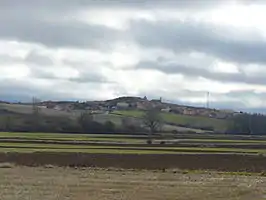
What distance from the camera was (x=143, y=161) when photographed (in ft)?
192

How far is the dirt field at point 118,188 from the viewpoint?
30.0 meters

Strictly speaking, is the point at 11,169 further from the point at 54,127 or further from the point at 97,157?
the point at 54,127

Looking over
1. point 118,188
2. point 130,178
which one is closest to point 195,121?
point 130,178

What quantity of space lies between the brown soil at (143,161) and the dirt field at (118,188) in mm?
13948

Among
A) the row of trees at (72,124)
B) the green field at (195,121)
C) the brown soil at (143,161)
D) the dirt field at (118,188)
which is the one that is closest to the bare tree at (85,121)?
the row of trees at (72,124)

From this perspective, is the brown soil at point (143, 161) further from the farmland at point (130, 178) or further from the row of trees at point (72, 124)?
the row of trees at point (72, 124)

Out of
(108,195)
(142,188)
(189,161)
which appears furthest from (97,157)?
(108,195)

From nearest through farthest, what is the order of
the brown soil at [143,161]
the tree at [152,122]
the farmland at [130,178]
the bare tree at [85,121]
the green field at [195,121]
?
the farmland at [130,178]
the brown soil at [143,161]
the bare tree at [85,121]
the tree at [152,122]
the green field at [195,121]

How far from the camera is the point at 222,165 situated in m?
58.1

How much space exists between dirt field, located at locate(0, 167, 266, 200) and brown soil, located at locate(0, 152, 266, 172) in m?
13.9

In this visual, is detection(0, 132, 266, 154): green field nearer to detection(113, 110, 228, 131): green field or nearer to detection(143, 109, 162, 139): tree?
detection(143, 109, 162, 139): tree

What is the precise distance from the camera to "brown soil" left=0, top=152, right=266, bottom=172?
187 feet

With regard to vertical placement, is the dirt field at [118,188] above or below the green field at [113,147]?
below

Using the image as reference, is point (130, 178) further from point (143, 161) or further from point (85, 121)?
point (85, 121)
